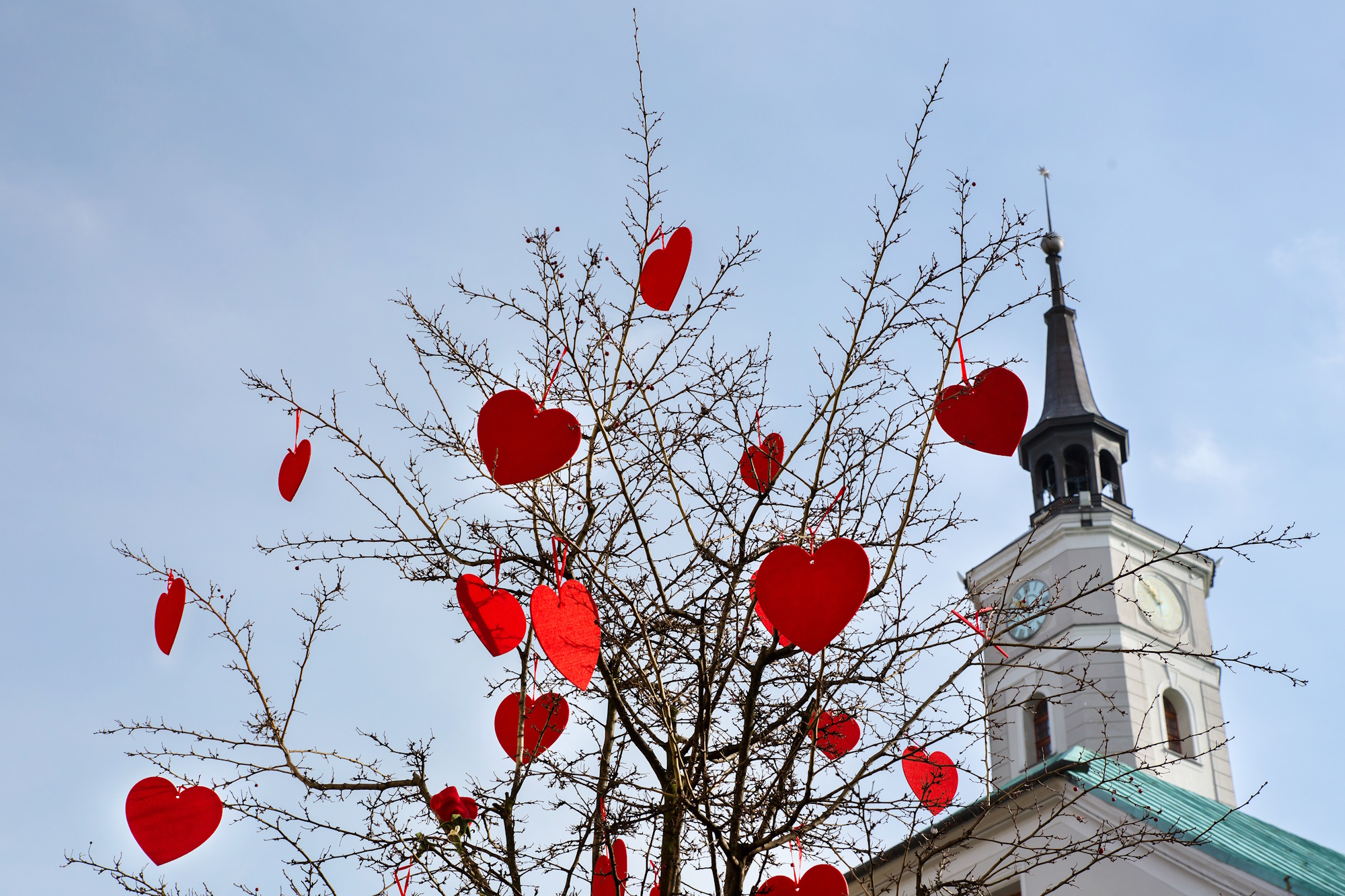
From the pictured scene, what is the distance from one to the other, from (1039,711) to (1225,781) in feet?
12.5

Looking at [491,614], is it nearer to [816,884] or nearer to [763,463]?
[763,463]

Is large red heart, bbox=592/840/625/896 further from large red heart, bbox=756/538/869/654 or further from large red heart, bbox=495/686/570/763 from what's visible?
large red heart, bbox=756/538/869/654

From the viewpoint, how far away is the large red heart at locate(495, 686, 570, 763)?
4.02 meters

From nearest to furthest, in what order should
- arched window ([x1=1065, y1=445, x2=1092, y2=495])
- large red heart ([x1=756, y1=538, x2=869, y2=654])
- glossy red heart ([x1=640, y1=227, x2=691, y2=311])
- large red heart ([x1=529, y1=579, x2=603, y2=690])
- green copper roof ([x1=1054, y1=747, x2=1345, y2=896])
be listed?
large red heart ([x1=756, y1=538, x2=869, y2=654]) < large red heart ([x1=529, y1=579, x2=603, y2=690]) < glossy red heart ([x1=640, y1=227, x2=691, y2=311]) < green copper roof ([x1=1054, y1=747, x2=1345, y2=896]) < arched window ([x1=1065, y1=445, x2=1092, y2=495])

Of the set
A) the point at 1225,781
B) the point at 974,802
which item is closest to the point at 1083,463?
the point at 1225,781

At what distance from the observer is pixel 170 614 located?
409 centimetres

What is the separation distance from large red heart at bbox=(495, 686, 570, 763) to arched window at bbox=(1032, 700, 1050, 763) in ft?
71.0

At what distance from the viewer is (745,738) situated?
346 cm

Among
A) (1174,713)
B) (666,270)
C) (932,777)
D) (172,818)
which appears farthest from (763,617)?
(1174,713)

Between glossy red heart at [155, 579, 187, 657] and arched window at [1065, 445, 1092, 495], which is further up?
arched window at [1065, 445, 1092, 495]

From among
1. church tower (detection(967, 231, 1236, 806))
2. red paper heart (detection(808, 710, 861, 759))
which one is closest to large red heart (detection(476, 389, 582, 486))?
red paper heart (detection(808, 710, 861, 759))

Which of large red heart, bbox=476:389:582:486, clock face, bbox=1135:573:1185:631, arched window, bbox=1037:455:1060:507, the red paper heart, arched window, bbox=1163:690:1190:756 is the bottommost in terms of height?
the red paper heart

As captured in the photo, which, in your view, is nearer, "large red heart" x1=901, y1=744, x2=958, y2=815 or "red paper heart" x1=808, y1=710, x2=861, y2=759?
"large red heart" x1=901, y1=744, x2=958, y2=815

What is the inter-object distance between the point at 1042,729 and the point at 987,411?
22.7m
